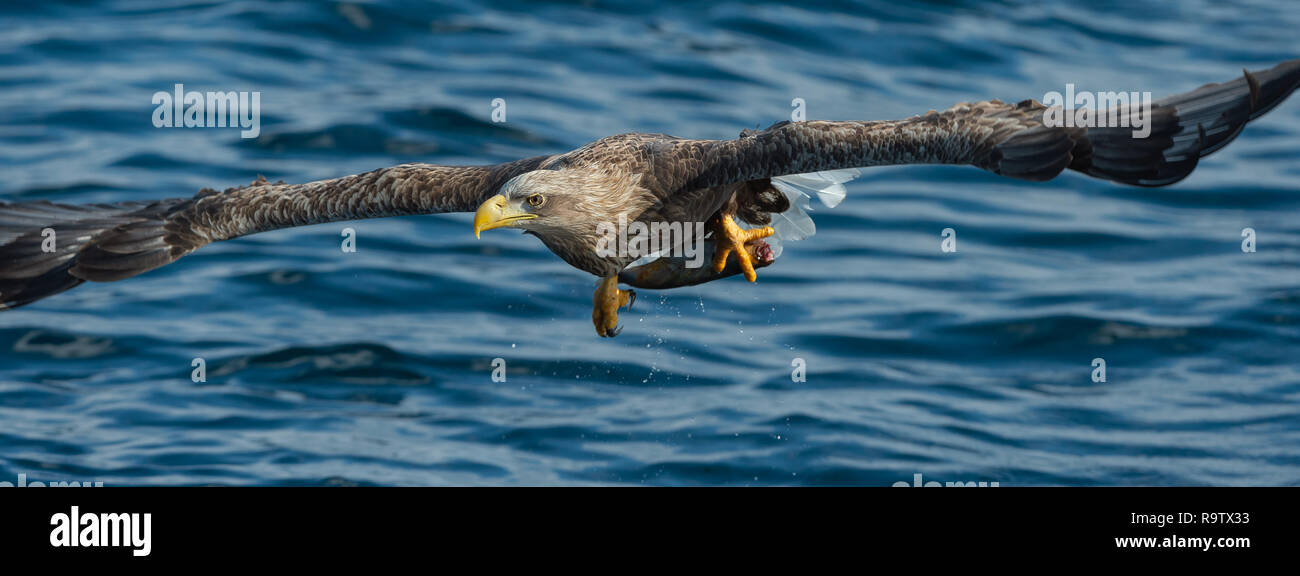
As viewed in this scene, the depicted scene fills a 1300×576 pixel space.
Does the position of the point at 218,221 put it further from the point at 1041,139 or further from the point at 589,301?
the point at 589,301

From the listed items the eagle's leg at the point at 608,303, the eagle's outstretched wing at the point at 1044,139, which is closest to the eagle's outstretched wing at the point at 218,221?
the eagle's leg at the point at 608,303

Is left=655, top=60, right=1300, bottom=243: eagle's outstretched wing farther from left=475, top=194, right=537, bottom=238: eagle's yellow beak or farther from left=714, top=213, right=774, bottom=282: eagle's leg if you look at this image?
left=475, top=194, right=537, bottom=238: eagle's yellow beak

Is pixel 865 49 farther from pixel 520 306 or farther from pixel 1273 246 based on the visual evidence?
pixel 520 306

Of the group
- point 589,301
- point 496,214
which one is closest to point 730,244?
point 496,214

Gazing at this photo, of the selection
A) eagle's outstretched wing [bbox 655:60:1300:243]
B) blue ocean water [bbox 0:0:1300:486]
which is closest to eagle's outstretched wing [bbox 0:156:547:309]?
eagle's outstretched wing [bbox 655:60:1300:243]

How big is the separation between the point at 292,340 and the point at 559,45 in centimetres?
848

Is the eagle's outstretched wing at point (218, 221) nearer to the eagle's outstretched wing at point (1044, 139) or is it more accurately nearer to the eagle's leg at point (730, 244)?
the eagle's leg at point (730, 244)

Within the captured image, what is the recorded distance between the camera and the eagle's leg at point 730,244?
9.86 m

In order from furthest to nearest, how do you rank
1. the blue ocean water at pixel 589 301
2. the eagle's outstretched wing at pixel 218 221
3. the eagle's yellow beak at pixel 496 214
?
1. the blue ocean water at pixel 589 301
2. the eagle's outstretched wing at pixel 218 221
3. the eagle's yellow beak at pixel 496 214

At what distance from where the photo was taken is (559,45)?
21.5m

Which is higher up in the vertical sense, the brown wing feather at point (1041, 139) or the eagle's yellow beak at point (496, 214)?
the brown wing feather at point (1041, 139)

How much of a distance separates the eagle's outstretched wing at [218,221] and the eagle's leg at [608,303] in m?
0.83

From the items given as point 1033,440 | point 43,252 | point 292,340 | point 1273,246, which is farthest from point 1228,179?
point 43,252

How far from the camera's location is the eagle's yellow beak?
28.9ft
